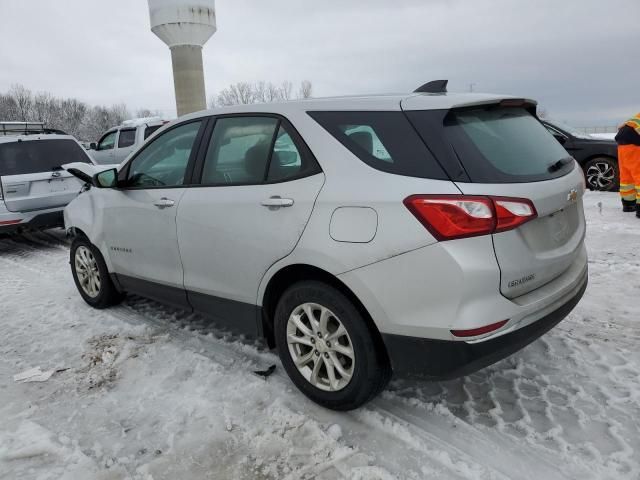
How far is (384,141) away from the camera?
98.0 inches

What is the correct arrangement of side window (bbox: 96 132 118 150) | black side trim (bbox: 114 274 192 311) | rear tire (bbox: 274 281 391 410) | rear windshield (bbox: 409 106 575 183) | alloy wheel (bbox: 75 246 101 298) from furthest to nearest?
side window (bbox: 96 132 118 150), alloy wheel (bbox: 75 246 101 298), black side trim (bbox: 114 274 192 311), rear tire (bbox: 274 281 391 410), rear windshield (bbox: 409 106 575 183)

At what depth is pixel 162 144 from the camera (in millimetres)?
3822

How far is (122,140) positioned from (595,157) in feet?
38.5

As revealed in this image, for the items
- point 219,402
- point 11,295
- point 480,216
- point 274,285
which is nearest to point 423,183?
point 480,216

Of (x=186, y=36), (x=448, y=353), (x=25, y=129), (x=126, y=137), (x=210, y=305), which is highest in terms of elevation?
(x=186, y=36)

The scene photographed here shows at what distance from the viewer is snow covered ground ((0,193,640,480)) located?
2389 mm

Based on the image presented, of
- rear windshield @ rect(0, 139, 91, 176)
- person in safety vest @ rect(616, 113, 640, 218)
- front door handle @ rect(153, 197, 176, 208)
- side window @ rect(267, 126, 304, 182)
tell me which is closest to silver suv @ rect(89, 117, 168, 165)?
rear windshield @ rect(0, 139, 91, 176)

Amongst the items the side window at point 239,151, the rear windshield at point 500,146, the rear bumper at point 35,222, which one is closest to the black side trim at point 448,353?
the rear windshield at point 500,146

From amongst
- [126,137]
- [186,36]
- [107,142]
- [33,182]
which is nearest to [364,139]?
[33,182]

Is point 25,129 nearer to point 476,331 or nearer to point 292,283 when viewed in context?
point 292,283

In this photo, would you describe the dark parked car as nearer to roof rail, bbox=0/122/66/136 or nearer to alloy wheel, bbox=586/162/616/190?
alloy wheel, bbox=586/162/616/190

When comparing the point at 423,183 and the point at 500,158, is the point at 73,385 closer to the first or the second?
the point at 423,183

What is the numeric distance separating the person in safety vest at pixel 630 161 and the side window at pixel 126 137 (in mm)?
11511

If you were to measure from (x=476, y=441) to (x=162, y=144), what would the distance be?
298 cm
